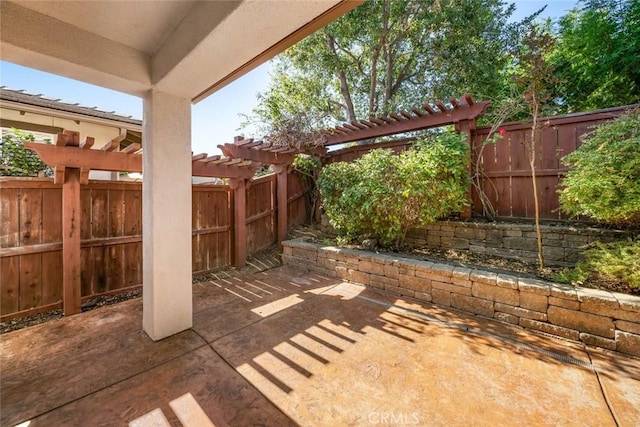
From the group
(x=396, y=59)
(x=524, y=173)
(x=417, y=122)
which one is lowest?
(x=524, y=173)

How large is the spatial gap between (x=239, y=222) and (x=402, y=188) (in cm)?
319

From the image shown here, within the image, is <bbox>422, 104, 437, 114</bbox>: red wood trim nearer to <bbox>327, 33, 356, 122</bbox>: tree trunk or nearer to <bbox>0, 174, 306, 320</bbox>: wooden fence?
<bbox>0, 174, 306, 320</bbox>: wooden fence

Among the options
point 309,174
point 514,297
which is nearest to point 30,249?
point 309,174

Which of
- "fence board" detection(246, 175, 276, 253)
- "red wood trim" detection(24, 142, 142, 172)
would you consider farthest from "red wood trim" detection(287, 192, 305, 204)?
"red wood trim" detection(24, 142, 142, 172)

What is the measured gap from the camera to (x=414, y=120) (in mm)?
5316

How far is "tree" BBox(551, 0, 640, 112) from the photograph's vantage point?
6.51 meters

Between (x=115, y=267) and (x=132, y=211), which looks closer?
(x=115, y=267)

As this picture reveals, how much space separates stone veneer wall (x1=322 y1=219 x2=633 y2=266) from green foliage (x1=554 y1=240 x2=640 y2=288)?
0.56 meters

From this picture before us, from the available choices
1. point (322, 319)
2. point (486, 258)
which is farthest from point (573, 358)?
point (322, 319)

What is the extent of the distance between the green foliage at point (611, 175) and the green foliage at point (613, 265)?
0.42 meters

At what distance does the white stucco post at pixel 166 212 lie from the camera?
8.04 ft

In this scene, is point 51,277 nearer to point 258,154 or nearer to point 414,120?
point 258,154

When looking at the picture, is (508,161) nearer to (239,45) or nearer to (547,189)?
(547,189)

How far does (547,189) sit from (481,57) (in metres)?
5.16
